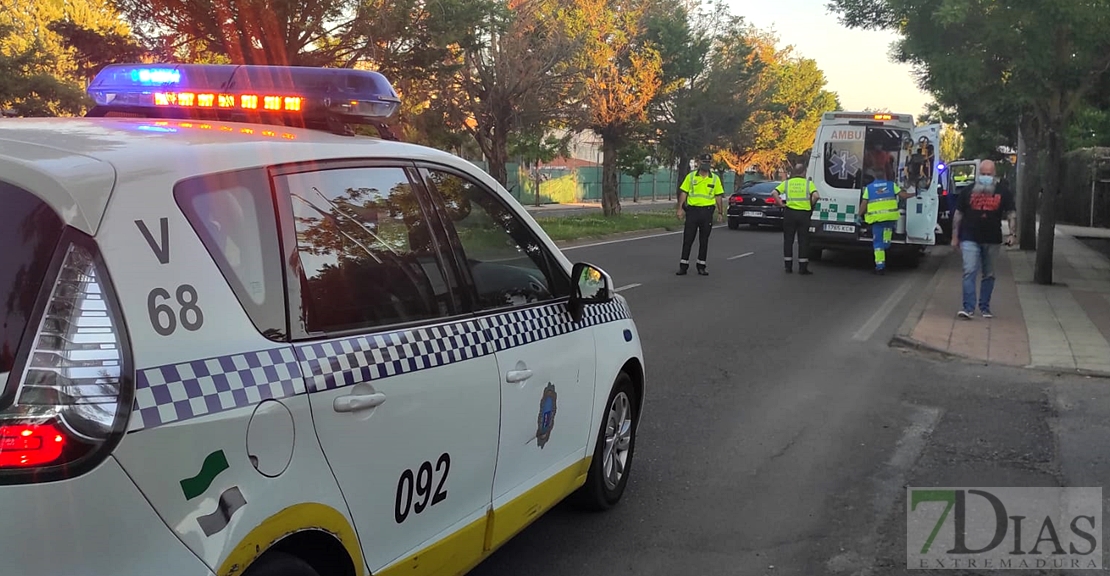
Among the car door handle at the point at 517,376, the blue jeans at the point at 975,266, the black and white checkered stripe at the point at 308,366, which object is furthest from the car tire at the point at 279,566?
the blue jeans at the point at 975,266

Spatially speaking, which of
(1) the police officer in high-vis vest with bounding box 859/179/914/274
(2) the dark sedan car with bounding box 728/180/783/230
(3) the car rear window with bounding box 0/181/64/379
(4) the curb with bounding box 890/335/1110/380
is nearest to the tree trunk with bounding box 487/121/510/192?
(2) the dark sedan car with bounding box 728/180/783/230

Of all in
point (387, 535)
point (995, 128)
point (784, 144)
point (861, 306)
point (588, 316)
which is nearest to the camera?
point (387, 535)

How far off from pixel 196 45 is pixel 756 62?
24.7 m

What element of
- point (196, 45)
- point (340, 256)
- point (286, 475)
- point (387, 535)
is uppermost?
point (196, 45)

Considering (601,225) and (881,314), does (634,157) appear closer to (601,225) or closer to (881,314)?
(601,225)

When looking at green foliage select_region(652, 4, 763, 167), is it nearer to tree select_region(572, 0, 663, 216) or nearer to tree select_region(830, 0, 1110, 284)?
tree select_region(572, 0, 663, 216)

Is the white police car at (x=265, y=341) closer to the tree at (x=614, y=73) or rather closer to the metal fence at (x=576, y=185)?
the tree at (x=614, y=73)

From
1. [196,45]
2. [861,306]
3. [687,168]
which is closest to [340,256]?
[861,306]

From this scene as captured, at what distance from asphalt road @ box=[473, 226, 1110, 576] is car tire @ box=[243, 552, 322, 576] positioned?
5.43ft

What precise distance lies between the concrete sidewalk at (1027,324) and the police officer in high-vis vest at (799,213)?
6.93ft

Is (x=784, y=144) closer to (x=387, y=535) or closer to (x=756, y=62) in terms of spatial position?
(x=756, y=62)

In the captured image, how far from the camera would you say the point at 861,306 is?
12.2 metres

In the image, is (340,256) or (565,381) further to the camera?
(565,381)

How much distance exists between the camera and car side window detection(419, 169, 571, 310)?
3.46m
